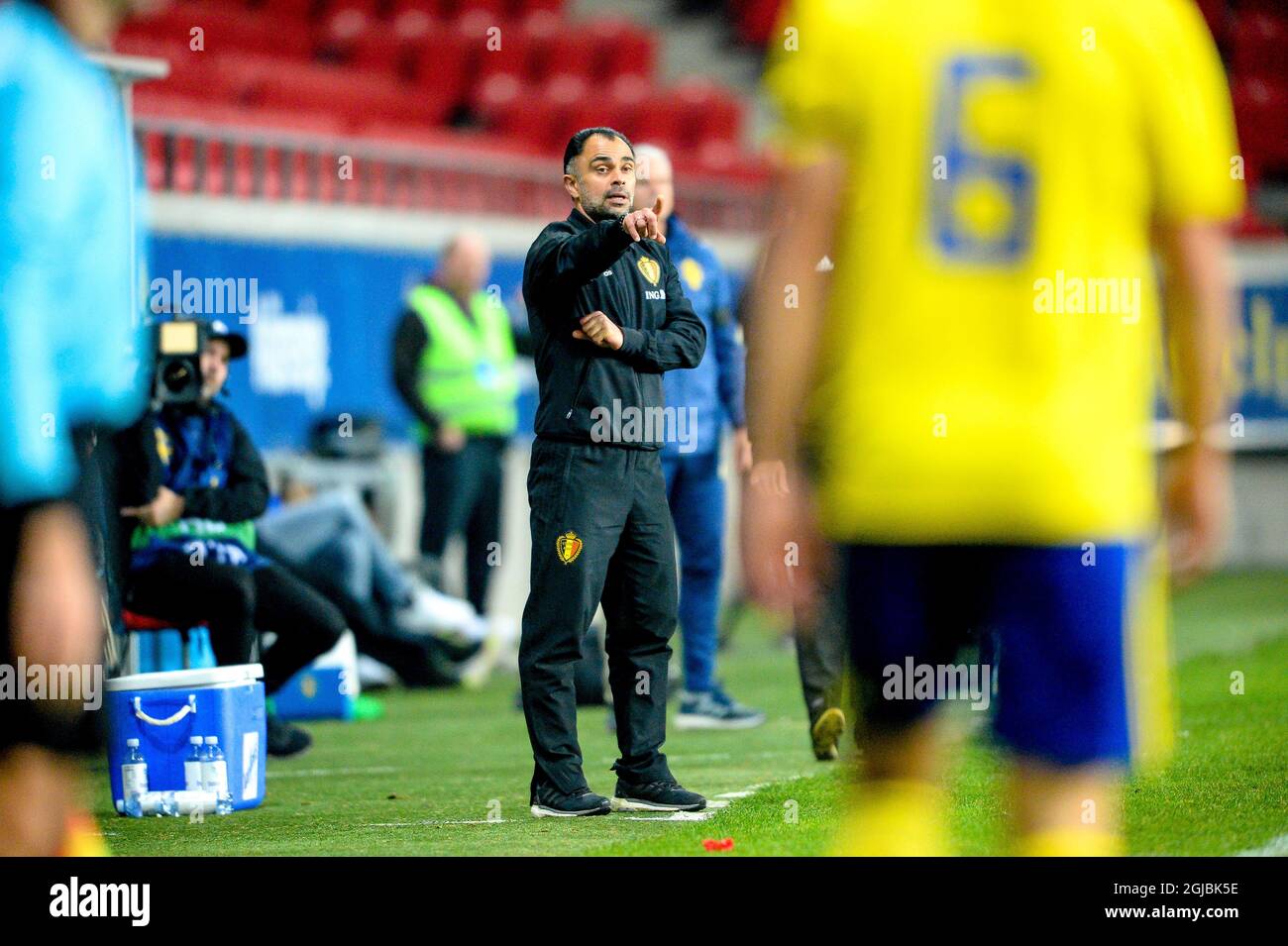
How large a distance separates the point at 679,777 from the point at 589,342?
1.75m

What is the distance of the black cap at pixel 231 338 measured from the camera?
304 inches

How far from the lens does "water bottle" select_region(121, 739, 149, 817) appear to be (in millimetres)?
6500

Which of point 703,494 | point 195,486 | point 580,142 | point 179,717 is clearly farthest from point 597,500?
point 703,494

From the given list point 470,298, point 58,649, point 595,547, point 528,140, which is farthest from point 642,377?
point 528,140

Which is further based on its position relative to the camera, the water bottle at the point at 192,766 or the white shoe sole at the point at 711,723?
the white shoe sole at the point at 711,723

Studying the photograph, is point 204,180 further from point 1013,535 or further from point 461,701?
point 1013,535

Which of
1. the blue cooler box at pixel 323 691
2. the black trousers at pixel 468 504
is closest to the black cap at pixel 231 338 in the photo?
the blue cooler box at pixel 323 691

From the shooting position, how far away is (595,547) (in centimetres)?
598

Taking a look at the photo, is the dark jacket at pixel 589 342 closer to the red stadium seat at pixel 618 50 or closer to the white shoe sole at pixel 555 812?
the white shoe sole at pixel 555 812

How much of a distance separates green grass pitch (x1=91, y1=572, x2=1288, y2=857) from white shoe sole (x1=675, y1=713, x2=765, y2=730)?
86mm

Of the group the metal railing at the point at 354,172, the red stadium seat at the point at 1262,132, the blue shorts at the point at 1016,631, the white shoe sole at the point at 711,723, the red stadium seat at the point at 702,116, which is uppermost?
the red stadium seat at the point at 702,116

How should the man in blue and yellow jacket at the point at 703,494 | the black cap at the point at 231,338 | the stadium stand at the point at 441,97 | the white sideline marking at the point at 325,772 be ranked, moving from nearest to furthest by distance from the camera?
the white sideline marking at the point at 325,772 < the black cap at the point at 231,338 < the man in blue and yellow jacket at the point at 703,494 < the stadium stand at the point at 441,97

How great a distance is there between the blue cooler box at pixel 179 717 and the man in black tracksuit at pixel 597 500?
97cm

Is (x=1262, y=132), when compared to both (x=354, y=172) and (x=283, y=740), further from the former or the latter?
(x=283, y=740)
